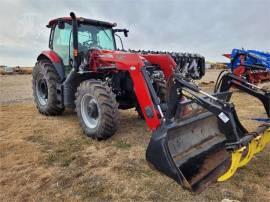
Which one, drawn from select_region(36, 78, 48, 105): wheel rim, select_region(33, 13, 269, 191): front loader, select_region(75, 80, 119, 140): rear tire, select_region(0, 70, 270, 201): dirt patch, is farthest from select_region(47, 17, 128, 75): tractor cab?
select_region(0, 70, 270, 201): dirt patch

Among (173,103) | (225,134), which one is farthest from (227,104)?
(225,134)

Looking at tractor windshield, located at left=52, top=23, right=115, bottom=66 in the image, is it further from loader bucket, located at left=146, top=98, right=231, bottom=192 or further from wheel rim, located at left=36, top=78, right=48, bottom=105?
loader bucket, located at left=146, top=98, right=231, bottom=192

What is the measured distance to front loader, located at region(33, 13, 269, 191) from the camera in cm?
365

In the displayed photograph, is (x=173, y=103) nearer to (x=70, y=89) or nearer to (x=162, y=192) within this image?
(x=162, y=192)

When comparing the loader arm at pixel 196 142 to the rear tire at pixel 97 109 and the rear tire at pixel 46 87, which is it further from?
the rear tire at pixel 46 87

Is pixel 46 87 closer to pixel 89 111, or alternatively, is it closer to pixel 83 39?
pixel 83 39

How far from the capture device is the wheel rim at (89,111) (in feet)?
17.3

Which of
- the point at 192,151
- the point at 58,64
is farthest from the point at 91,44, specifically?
the point at 192,151

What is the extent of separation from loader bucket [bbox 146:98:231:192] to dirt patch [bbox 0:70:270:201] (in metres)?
0.17

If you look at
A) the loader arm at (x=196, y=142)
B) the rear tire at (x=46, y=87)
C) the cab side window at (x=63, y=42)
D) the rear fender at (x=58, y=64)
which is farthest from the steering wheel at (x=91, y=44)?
the loader arm at (x=196, y=142)

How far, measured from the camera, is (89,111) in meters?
5.41

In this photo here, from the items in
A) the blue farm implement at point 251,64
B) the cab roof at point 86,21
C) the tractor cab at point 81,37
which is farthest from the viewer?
the blue farm implement at point 251,64

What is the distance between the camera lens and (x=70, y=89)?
615cm

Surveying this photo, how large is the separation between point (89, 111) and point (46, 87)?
2152 millimetres
